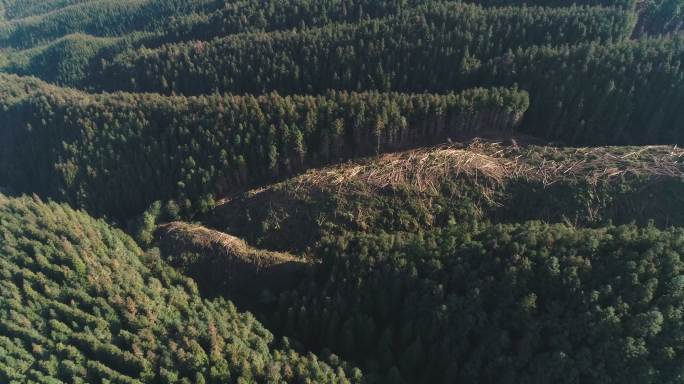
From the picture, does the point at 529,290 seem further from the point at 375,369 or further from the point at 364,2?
the point at 364,2

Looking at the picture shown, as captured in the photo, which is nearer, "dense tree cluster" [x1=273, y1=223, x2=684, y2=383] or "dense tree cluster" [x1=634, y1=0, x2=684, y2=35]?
"dense tree cluster" [x1=273, y1=223, x2=684, y2=383]

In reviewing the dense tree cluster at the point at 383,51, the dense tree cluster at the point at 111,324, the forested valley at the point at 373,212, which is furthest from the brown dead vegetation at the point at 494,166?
the dense tree cluster at the point at 111,324

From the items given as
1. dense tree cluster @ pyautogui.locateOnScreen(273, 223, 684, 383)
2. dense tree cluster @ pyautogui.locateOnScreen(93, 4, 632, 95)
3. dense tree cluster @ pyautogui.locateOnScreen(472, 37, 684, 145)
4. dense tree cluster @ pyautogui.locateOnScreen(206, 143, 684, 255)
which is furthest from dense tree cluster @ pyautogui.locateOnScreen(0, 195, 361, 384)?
dense tree cluster @ pyautogui.locateOnScreen(472, 37, 684, 145)

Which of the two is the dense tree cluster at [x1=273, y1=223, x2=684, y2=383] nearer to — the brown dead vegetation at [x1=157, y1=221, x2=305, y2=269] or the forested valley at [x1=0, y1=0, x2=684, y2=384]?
the forested valley at [x1=0, y1=0, x2=684, y2=384]

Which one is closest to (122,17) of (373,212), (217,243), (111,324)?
(217,243)

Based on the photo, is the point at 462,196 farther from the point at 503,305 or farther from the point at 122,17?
the point at 122,17

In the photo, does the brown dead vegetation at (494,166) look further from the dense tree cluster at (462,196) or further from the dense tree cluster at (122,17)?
the dense tree cluster at (122,17)
